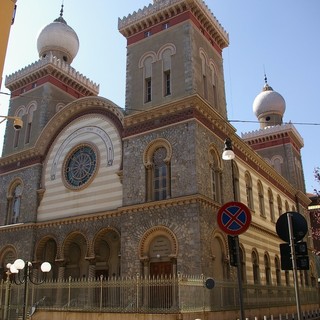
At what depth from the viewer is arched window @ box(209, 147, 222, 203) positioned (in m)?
22.7

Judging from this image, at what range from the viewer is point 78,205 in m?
25.5

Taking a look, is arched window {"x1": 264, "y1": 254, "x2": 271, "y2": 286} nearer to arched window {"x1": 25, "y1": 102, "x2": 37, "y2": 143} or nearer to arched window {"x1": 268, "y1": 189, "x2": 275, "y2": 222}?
arched window {"x1": 268, "y1": 189, "x2": 275, "y2": 222}

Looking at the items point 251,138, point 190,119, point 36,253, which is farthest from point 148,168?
point 251,138

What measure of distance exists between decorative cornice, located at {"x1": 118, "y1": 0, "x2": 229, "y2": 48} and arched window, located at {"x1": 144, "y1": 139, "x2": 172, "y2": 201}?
814 centimetres

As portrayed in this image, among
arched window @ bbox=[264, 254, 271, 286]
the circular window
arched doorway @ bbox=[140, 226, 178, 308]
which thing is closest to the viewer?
arched doorway @ bbox=[140, 226, 178, 308]

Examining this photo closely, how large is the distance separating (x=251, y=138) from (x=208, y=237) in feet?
69.7

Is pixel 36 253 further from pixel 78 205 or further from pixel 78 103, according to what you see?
pixel 78 103

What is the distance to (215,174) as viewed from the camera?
912 inches

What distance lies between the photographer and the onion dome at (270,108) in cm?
4150

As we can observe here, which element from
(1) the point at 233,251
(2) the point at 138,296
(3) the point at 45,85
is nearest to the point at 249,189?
(2) the point at 138,296

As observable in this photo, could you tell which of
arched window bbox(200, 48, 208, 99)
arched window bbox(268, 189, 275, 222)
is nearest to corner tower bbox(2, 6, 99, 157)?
arched window bbox(200, 48, 208, 99)

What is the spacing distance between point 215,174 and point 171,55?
7.48 metres

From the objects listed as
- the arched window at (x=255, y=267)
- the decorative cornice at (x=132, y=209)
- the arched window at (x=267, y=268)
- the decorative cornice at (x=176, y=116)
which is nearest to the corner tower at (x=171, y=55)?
the decorative cornice at (x=176, y=116)

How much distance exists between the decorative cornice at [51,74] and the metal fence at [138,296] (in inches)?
624
